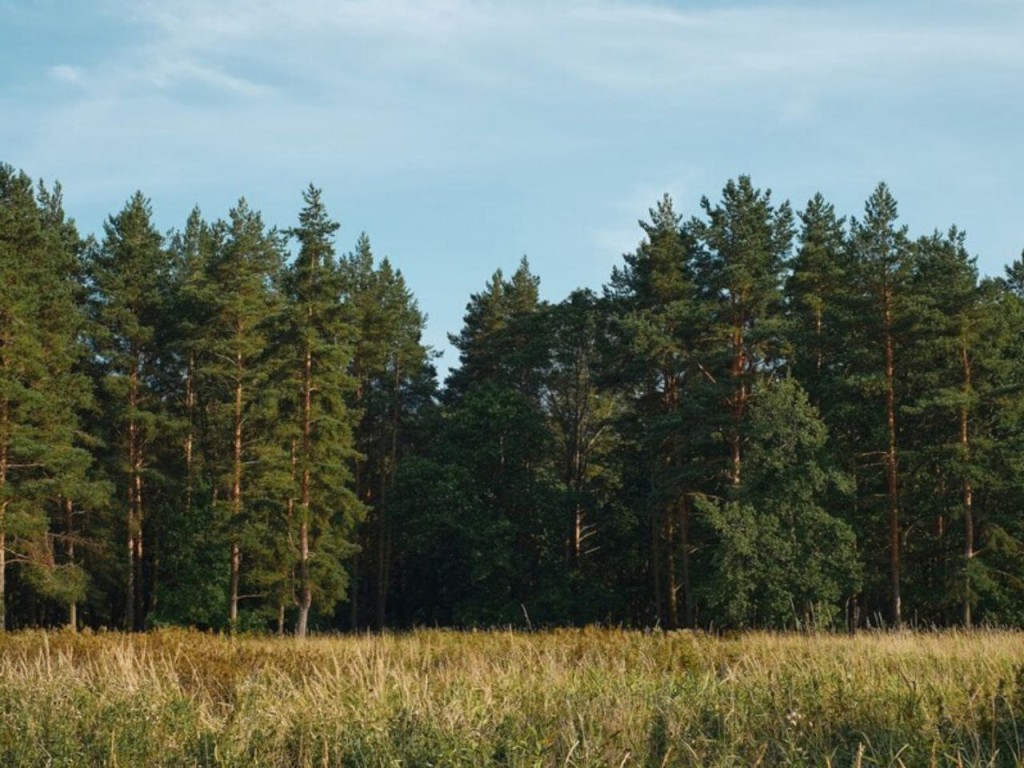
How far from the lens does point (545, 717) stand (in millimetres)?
8258

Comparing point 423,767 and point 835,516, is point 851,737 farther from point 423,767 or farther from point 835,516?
point 835,516

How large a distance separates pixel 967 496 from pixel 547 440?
19353 mm

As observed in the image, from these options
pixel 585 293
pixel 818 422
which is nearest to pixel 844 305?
pixel 818 422

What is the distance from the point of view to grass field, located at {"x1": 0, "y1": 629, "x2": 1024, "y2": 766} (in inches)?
285

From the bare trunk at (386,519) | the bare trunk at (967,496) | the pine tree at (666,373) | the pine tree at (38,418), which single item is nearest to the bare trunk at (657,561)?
the pine tree at (666,373)

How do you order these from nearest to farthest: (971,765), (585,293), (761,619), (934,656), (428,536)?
(971,765) → (934,656) → (761,619) → (428,536) → (585,293)

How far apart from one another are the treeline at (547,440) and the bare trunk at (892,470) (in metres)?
0.12

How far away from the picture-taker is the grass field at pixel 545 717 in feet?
23.7

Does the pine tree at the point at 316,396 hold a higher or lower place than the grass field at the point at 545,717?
higher

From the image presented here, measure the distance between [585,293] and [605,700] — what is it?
4451cm

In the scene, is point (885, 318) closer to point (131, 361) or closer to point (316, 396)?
point (316, 396)

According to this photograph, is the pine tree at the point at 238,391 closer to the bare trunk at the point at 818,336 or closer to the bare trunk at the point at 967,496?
the bare trunk at the point at 818,336

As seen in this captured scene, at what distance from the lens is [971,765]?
6555 millimetres

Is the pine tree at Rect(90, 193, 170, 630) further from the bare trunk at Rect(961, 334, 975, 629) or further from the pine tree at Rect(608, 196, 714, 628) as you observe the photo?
the bare trunk at Rect(961, 334, 975, 629)
